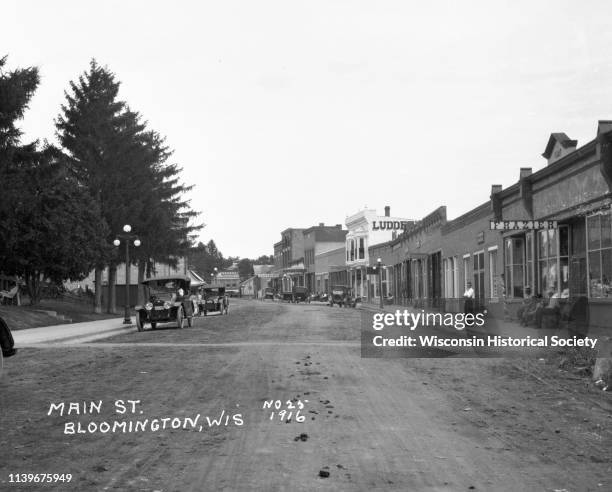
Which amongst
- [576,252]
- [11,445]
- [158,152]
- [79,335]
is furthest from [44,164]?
[11,445]

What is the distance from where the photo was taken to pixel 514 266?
92.9 feet

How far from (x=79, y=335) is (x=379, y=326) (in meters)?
11.7

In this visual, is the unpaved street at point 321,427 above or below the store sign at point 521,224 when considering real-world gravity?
below

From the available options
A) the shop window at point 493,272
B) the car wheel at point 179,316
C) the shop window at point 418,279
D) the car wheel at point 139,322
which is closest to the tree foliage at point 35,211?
the car wheel at point 139,322

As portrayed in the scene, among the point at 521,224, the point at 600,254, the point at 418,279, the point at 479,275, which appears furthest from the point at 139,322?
the point at 418,279

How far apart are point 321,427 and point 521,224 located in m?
19.2

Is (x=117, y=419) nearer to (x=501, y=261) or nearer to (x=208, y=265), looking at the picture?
(x=501, y=261)

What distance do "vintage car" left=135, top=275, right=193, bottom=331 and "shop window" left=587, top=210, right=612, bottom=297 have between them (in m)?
15.4

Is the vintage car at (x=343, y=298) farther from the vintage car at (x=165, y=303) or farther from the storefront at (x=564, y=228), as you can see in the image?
the vintage car at (x=165, y=303)

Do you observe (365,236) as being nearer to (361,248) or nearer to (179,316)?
(361,248)

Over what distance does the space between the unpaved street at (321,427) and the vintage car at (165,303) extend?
513 inches

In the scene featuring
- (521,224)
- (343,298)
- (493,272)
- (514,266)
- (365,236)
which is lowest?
(343,298)

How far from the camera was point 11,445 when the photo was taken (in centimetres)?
701

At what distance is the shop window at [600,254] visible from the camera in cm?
1942
